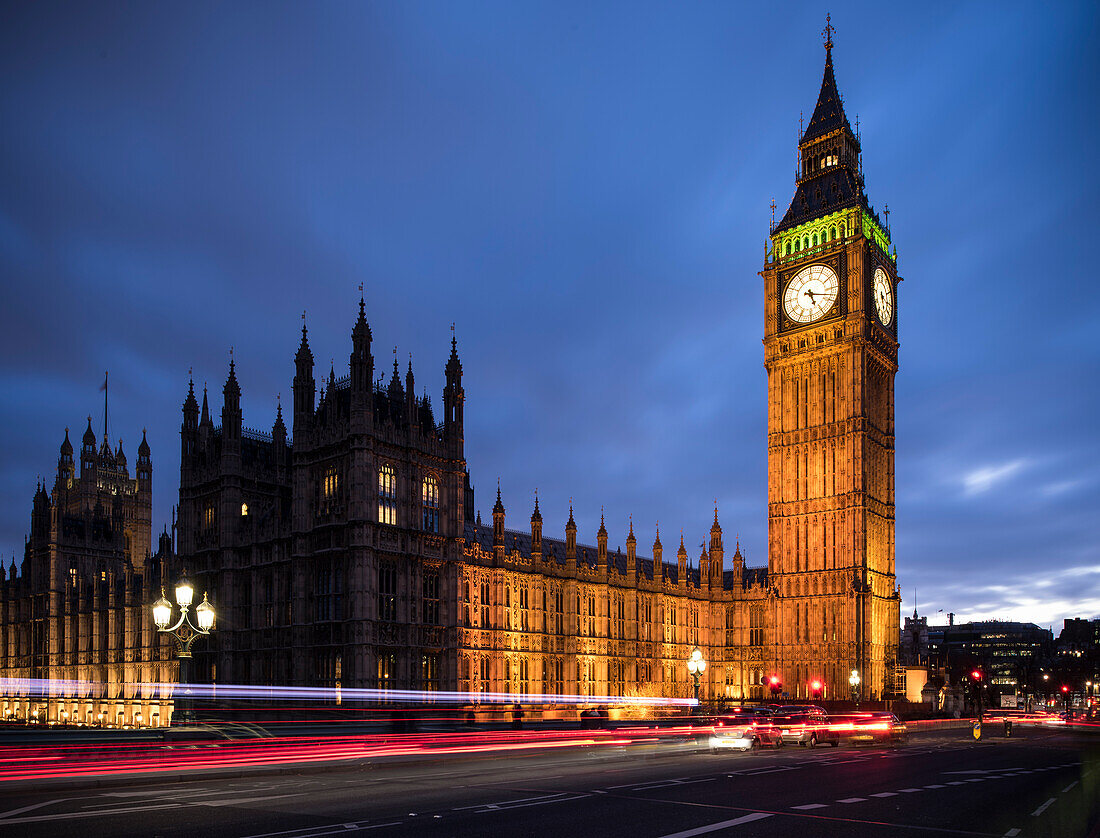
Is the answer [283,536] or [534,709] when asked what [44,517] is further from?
[534,709]

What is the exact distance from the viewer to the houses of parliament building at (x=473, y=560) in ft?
173

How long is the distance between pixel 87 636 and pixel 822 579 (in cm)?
6462

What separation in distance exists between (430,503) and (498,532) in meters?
8.82

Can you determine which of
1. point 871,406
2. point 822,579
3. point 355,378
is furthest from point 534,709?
point 871,406

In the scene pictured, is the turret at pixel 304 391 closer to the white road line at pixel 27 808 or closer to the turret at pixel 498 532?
the turret at pixel 498 532

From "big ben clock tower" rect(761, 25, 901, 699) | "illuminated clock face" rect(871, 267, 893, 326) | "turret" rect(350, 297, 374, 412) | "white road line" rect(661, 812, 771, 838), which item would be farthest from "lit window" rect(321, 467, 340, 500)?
"illuminated clock face" rect(871, 267, 893, 326)

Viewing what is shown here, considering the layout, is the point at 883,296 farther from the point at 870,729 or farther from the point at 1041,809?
the point at 1041,809

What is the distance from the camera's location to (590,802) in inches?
818

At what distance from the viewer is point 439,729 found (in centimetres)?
4709

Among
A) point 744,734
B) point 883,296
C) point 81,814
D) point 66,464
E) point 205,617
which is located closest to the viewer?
point 81,814

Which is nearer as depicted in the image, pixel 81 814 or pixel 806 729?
pixel 81 814

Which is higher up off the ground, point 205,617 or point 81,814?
point 205,617

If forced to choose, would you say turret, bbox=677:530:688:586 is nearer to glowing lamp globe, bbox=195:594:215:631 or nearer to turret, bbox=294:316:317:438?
turret, bbox=294:316:317:438

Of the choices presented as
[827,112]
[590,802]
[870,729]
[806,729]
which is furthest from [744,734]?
[827,112]
